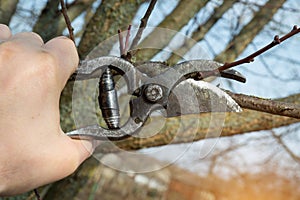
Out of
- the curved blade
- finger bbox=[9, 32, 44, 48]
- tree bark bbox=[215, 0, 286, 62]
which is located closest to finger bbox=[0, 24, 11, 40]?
finger bbox=[9, 32, 44, 48]

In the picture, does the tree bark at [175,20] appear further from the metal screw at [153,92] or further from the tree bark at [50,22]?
the metal screw at [153,92]

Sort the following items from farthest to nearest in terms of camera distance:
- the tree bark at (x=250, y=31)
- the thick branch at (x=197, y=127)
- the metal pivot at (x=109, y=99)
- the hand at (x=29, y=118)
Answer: the tree bark at (x=250, y=31) → the thick branch at (x=197, y=127) → the metal pivot at (x=109, y=99) → the hand at (x=29, y=118)

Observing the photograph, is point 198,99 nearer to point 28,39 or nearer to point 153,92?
point 153,92

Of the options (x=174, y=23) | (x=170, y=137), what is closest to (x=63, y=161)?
(x=170, y=137)

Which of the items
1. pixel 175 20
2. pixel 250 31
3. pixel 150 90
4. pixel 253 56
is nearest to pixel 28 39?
pixel 150 90

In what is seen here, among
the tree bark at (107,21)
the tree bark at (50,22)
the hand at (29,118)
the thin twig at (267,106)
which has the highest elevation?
the hand at (29,118)

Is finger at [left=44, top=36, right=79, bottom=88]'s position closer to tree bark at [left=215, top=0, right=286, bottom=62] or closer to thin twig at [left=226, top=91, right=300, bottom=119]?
thin twig at [left=226, top=91, right=300, bottom=119]

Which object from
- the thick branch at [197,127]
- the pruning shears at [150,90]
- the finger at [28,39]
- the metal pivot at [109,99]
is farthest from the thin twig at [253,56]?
the thick branch at [197,127]
